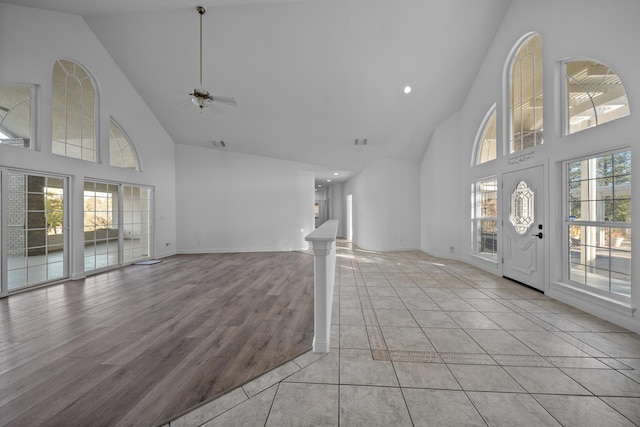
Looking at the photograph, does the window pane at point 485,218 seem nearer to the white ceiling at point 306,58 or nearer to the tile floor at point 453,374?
the tile floor at point 453,374

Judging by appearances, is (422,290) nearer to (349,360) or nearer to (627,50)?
(349,360)

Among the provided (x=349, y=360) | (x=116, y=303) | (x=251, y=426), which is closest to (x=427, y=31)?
(x=349, y=360)

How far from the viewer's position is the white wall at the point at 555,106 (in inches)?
97.3

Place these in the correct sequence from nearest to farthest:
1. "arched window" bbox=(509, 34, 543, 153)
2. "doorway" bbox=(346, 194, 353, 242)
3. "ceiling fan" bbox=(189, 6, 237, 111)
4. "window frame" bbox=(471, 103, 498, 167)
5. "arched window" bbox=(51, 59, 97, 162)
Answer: "ceiling fan" bbox=(189, 6, 237, 111) < "arched window" bbox=(509, 34, 543, 153) < "arched window" bbox=(51, 59, 97, 162) < "window frame" bbox=(471, 103, 498, 167) < "doorway" bbox=(346, 194, 353, 242)

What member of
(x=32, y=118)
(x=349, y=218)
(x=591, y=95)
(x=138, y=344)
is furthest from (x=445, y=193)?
(x=32, y=118)

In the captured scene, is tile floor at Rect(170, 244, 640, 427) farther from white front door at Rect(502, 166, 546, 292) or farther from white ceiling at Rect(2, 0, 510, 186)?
white ceiling at Rect(2, 0, 510, 186)

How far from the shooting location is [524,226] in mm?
3969

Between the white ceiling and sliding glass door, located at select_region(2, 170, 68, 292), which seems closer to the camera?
sliding glass door, located at select_region(2, 170, 68, 292)

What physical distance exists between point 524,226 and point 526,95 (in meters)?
2.22

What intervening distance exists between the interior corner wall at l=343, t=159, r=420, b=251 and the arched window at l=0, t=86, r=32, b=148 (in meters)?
7.35

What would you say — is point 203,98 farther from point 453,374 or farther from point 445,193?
point 445,193

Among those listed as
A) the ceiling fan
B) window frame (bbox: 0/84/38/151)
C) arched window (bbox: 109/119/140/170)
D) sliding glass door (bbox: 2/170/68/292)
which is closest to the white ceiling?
the ceiling fan

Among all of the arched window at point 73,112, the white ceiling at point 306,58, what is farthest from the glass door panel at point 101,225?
the white ceiling at point 306,58

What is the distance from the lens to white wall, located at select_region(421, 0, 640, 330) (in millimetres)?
2471
